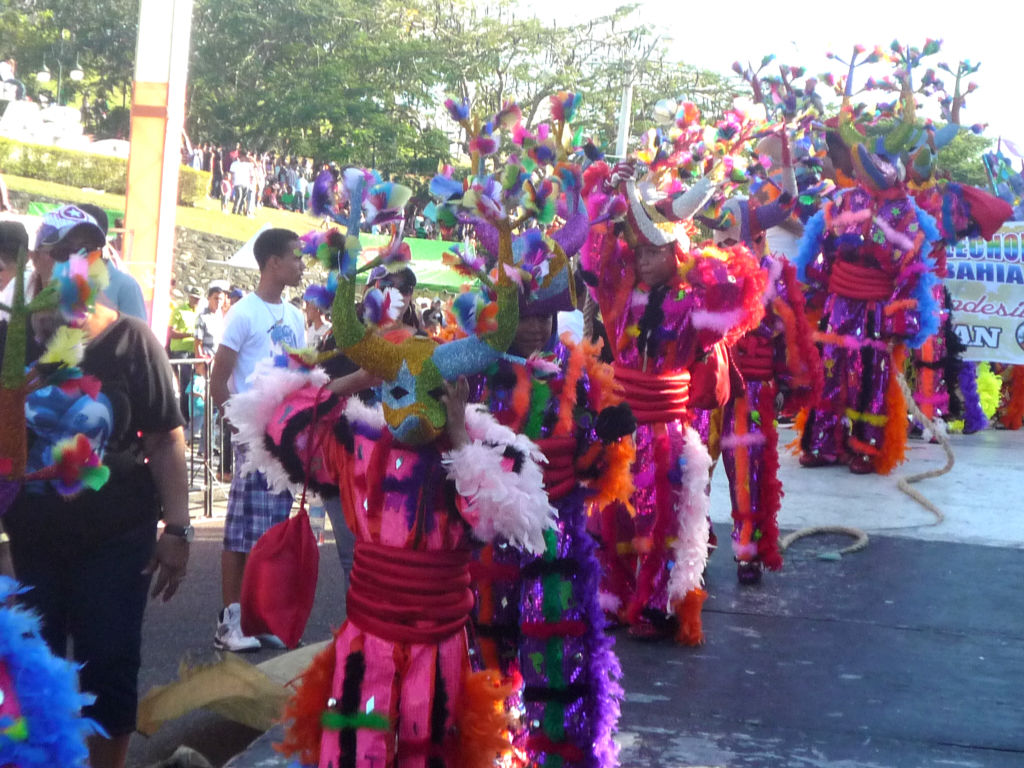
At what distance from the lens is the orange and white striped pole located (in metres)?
8.81

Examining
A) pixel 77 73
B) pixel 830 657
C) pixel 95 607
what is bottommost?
pixel 830 657

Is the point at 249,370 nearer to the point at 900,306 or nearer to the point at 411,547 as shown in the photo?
the point at 411,547

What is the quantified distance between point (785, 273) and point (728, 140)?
949mm

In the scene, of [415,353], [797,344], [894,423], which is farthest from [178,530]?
[894,423]

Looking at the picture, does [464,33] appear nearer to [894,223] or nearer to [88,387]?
[894,223]

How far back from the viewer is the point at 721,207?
5504mm

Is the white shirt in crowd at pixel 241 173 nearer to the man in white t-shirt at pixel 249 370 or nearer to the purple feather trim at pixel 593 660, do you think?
the man in white t-shirt at pixel 249 370

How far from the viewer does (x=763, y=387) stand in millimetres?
5906

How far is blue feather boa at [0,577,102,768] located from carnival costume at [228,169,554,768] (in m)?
0.67

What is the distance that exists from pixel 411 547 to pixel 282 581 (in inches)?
13.2

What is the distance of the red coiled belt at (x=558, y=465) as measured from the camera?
3.57 meters

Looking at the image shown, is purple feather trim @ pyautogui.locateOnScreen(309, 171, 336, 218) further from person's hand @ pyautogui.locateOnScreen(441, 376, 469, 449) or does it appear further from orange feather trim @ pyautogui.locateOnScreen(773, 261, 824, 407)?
orange feather trim @ pyautogui.locateOnScreen(773, 261, 824, 407)

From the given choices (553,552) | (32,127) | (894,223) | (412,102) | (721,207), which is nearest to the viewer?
(553,552)

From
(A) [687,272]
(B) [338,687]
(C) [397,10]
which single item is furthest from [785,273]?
(C) [397,10]
